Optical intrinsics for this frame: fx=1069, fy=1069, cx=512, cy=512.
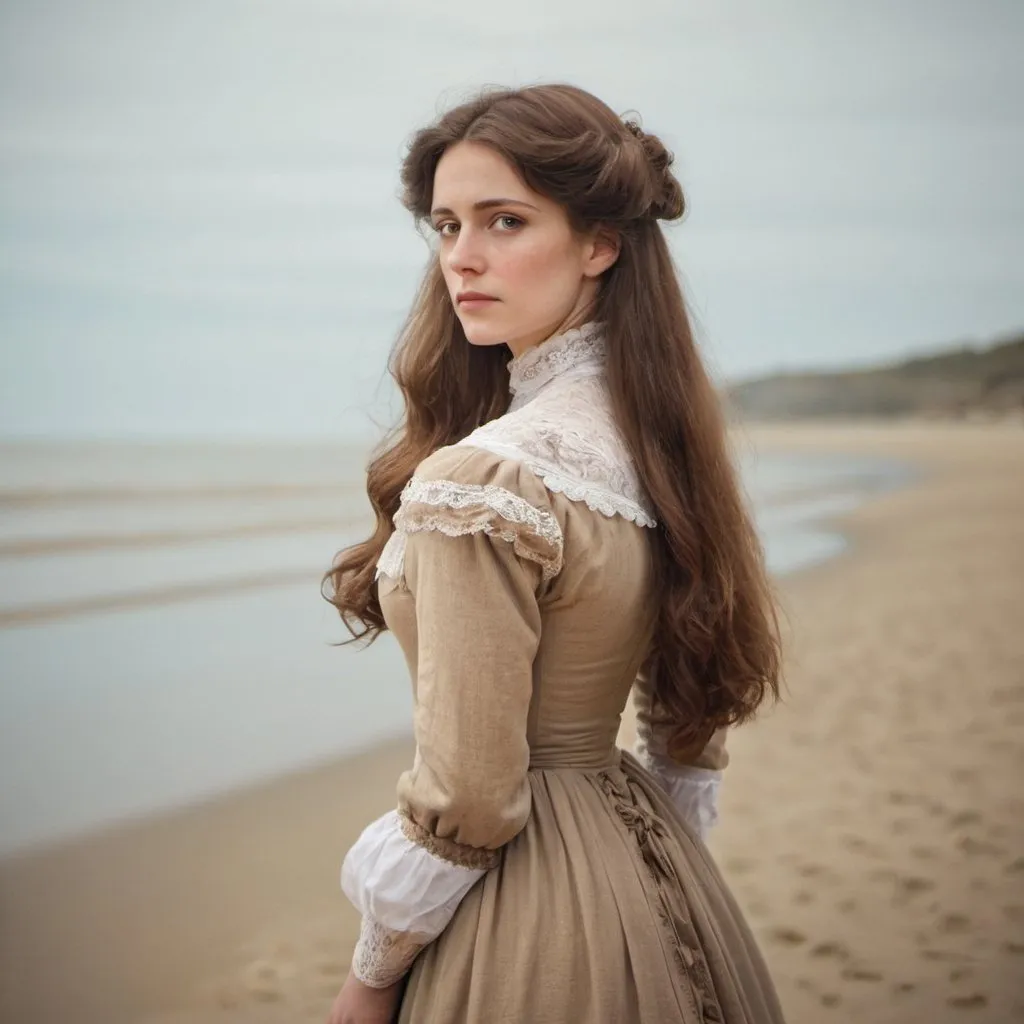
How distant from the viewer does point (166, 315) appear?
41625 mm

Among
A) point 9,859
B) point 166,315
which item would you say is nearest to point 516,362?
point 9,859

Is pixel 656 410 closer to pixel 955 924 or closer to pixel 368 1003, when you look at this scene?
Answer: pixel 368 1003

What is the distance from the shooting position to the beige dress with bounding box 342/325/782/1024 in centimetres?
95

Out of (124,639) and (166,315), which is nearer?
(124,639)

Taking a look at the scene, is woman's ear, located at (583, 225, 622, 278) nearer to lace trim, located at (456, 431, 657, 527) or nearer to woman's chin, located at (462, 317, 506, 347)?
woman's chin, located at (462, 317, 506, 347)

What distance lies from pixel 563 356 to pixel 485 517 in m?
0.32

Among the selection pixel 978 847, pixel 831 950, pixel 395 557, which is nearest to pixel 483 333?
pixel 395 557

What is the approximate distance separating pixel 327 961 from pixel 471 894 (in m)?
1.69

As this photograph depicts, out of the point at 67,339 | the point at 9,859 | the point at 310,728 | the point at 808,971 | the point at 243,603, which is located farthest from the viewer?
the point at 67,339

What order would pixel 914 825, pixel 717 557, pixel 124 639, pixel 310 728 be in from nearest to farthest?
pixel 717 557 < pixel 914 825 < pixel 310 728 < pixel 124 639

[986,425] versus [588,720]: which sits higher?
[588,720]

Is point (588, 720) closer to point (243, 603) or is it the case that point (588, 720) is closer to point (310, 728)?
point (310, 728)

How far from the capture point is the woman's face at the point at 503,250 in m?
1.12

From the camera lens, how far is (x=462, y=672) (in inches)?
37.0
